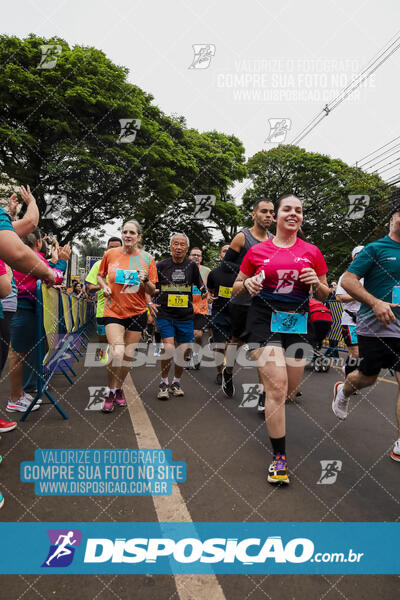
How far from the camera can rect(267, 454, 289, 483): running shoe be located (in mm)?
2768

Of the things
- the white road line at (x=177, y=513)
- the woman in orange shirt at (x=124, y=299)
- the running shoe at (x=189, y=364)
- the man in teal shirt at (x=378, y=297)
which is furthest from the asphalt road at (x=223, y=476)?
the running shoe at (x=189, y=364)

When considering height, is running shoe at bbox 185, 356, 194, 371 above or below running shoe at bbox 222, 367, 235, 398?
below

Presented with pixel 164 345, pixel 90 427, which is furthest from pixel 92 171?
pixel 90 427

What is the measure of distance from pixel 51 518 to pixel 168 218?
24.3 m

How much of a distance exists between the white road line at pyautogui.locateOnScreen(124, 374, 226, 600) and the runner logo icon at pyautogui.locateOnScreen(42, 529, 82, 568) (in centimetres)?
45

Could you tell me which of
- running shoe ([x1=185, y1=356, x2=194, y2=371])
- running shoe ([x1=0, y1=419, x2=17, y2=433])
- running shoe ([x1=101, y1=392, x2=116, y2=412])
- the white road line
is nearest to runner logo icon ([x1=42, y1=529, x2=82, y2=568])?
the white road line

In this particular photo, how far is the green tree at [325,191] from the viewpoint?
30.4 meters

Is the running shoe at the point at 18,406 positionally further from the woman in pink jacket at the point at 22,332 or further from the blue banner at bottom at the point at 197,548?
the blue banner at bottom at the point at 197,548

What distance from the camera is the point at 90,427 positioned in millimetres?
3887

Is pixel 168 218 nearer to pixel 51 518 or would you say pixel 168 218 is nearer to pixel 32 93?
pixel 32 93

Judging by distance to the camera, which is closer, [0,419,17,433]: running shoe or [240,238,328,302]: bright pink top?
[240,238,328,302]: bright pink top

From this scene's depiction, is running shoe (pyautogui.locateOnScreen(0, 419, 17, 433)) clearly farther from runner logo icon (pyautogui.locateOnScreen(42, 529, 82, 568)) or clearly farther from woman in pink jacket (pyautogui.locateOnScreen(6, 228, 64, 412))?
runner logo icon (pyautogui.locateOnScreen(42, 529, 82, 568))

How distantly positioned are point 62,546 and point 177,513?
0.63 metres

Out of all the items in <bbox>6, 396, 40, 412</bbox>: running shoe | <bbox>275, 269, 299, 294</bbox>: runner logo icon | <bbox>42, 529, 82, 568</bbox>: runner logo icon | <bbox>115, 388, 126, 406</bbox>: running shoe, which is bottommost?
<bbox>6, 396, 40, 412</bbox>: running shoe
